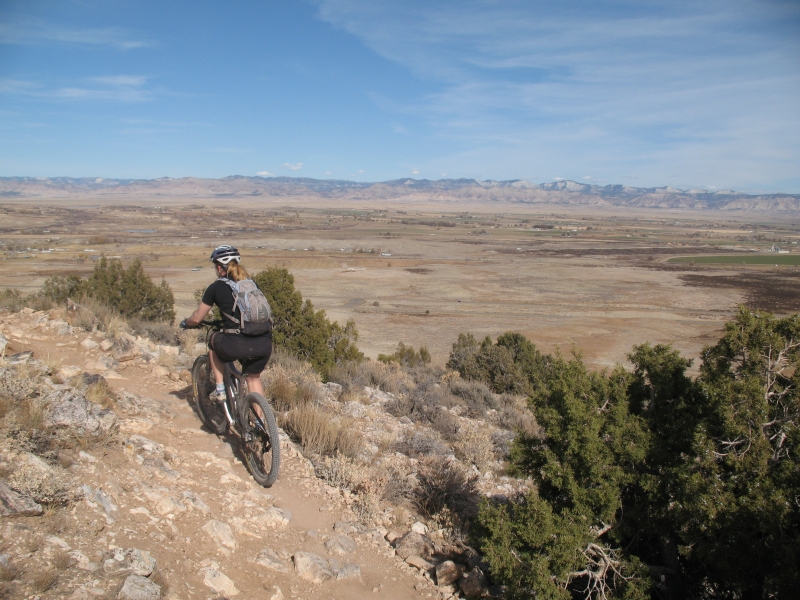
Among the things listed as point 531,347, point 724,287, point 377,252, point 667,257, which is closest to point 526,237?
point 667,257

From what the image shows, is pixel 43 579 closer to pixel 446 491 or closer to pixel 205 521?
pixel 205 521

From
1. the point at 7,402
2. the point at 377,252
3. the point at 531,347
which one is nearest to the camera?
the point at 7,402

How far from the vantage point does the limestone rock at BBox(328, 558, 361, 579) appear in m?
3.85

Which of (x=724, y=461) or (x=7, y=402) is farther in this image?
(x=7, y=402)

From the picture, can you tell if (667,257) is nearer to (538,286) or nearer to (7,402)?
(538,286)

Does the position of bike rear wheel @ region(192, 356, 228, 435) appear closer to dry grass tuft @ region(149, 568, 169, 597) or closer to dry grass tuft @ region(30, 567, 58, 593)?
dry grass tuft @ region(149, 568, 169, 597)

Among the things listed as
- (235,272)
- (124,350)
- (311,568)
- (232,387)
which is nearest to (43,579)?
(311,568)

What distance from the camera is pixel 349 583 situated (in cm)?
380

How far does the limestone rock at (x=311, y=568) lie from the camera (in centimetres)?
374

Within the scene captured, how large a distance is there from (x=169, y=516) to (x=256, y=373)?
143 cm

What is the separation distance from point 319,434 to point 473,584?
2.40m

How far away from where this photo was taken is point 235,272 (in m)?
4.75

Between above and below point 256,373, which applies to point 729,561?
below

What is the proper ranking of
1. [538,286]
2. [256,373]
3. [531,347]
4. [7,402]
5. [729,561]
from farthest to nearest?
1. [538,286]
2. [531,347]
3. [256,373]
4. [7,402]
5. [729,561]
